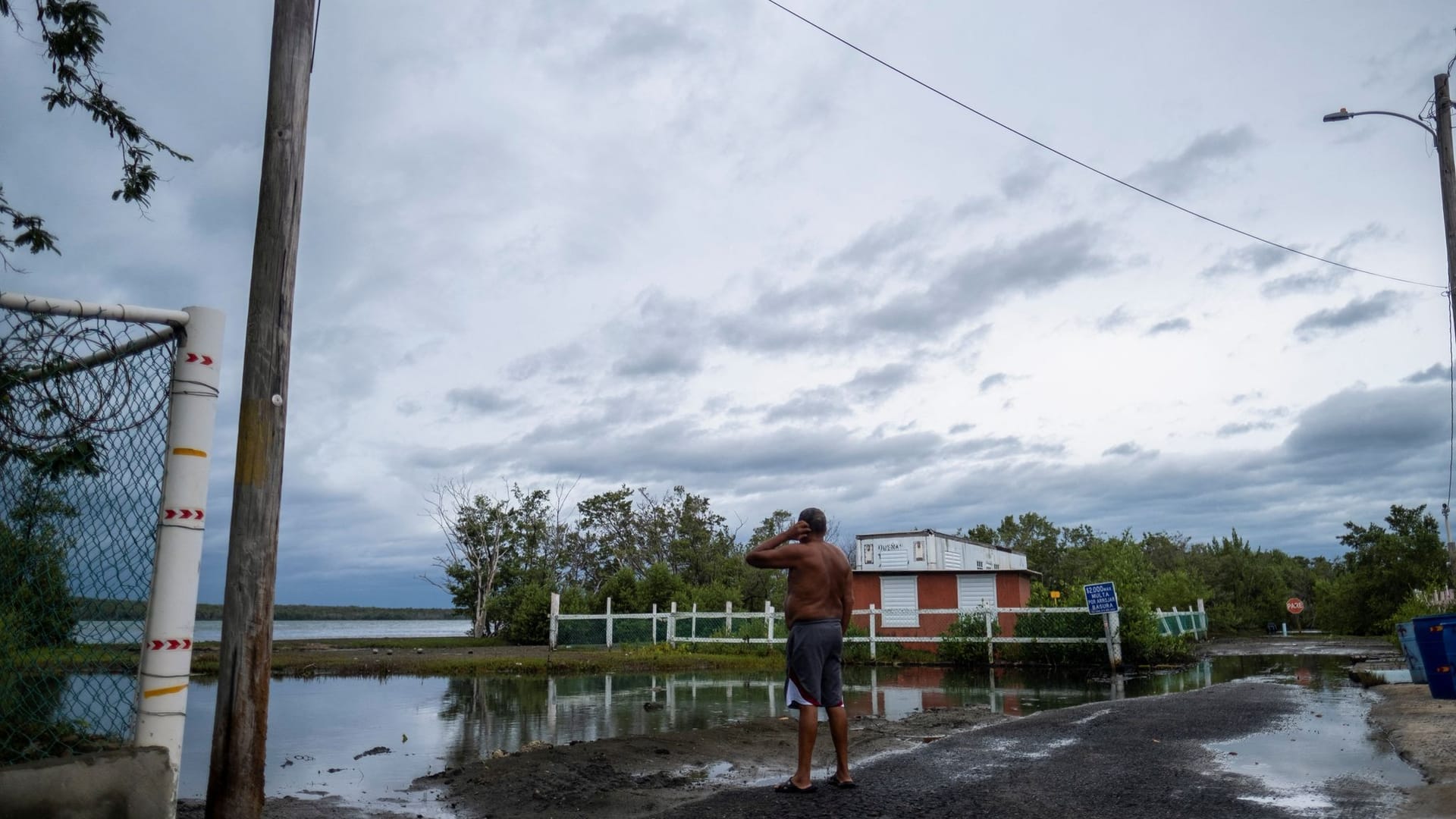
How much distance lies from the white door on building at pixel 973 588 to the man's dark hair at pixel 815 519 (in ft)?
90.6

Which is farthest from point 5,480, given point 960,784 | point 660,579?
point 660,579

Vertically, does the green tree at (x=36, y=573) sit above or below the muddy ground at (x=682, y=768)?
above

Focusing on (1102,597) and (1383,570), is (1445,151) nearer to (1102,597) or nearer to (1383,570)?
(1102,597)

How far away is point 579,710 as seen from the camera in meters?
13.5

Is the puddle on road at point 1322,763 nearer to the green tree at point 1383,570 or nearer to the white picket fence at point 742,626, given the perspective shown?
the white picket fence at point 742,626

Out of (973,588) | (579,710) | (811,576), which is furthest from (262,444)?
(973,588)

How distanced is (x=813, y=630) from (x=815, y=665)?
0.23 m

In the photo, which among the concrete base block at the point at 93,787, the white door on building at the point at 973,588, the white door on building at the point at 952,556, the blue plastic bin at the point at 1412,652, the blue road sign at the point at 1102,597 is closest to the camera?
the concrete base block at the point at 93,787

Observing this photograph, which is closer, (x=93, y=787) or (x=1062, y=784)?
(x=93, y=787)

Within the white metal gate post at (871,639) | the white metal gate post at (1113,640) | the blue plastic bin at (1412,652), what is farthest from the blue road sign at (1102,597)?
the blue plastic bin at (1412,652)

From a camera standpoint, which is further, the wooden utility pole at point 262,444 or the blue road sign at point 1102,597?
the blue road sign at point 1102,597

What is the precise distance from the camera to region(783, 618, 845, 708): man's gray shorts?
21.6 ft

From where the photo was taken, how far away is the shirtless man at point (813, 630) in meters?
6.54

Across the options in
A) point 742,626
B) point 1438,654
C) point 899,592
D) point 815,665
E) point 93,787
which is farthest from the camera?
point 899,592
